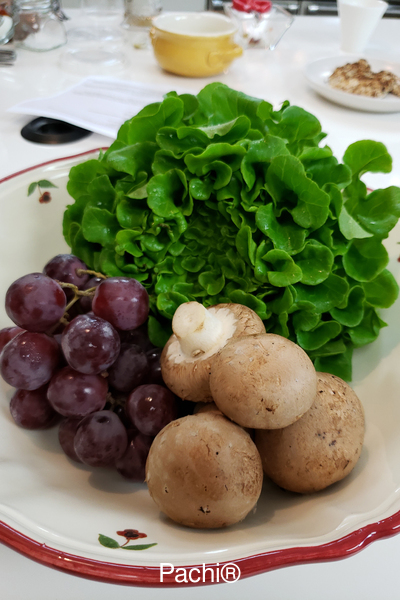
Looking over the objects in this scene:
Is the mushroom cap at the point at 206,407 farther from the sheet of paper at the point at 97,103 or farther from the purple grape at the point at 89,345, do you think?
the sheet of paper at the point at 97,103

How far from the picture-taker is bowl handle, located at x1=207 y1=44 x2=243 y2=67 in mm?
1213

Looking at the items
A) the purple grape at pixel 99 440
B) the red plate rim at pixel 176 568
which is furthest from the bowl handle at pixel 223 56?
the red plate rim at pixel 176 568

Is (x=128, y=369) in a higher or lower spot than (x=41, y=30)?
lower

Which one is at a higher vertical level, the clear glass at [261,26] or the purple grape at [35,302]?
the clear glass at [261,26]

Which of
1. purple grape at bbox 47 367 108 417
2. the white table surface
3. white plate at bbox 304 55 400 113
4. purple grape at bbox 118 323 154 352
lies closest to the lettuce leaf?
purple grape at bbox 118 323 154 352

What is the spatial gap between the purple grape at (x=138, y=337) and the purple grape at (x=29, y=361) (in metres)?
0.09

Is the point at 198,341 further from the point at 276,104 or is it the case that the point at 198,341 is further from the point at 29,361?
the point at 276,104

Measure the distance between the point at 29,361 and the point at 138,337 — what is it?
15 cm

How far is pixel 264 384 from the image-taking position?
1.33 feet

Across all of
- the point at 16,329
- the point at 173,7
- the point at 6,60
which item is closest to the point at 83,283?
the point at 16,329

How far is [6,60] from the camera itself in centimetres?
133

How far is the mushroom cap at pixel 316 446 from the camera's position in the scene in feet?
1.44

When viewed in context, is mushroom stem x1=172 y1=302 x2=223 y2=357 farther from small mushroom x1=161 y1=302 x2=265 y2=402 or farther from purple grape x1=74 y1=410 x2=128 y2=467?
purple grape x1=74 y1=410 x2=128 y2=467

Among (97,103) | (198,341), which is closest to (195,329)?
(198,341)
